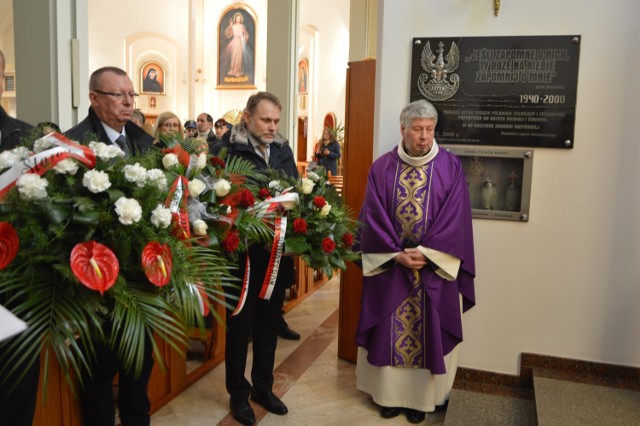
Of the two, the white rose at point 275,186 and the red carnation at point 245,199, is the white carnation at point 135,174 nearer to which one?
the red carnation at point 245,199

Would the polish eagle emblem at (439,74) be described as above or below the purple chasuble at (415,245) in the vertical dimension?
above

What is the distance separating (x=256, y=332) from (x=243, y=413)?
0.43 m

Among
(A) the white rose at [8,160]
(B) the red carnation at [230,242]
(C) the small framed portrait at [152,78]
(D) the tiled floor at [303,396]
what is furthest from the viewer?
(C) the small framed portrait at [152,78]

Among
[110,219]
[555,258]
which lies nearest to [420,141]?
[555,258]

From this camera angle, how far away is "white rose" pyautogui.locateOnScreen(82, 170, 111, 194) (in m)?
1.59

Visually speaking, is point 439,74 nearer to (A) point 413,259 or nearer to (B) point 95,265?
(A) point 413,259

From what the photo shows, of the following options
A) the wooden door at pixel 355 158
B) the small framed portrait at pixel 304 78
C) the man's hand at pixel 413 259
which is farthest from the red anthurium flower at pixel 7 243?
the small framed portrait at pixel 304 78

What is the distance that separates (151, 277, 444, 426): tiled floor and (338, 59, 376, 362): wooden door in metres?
0.26

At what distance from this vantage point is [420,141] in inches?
124

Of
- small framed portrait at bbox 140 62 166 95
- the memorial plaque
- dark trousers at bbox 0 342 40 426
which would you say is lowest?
dark trousers at bbox 0 342 40 426

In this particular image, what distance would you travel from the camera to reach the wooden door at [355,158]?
157 inches

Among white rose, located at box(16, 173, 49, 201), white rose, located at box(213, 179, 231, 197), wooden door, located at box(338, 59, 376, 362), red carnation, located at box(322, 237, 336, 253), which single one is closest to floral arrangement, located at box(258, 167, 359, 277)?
red carnation, located at box(322, 237, 336, 253)

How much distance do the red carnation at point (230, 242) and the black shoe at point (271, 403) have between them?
1535 millimetres

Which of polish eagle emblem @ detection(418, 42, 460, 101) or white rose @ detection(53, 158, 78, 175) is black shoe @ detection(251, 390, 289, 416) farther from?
white rose @ detection(53, 158, 78, 175)
